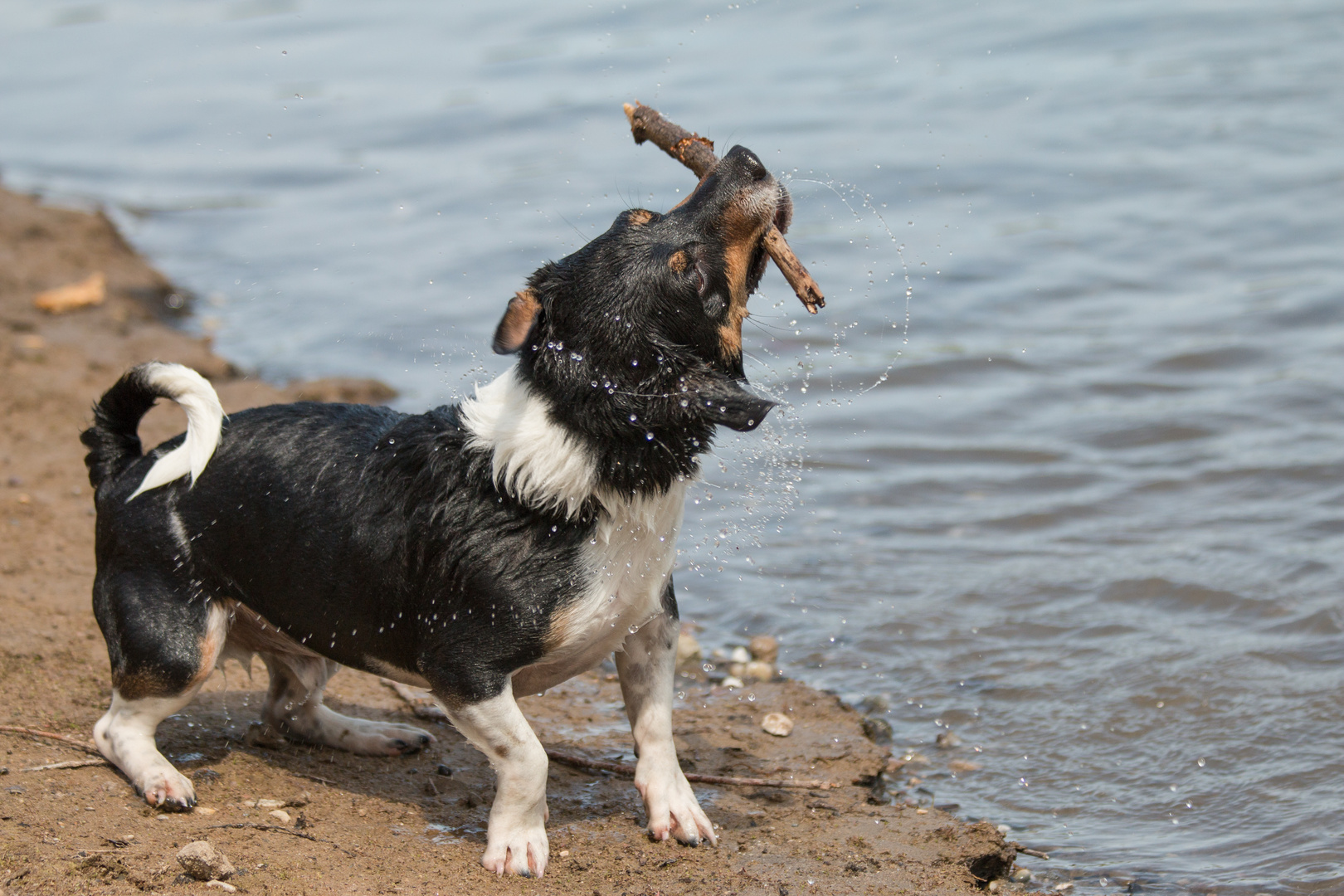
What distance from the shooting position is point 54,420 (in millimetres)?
7523

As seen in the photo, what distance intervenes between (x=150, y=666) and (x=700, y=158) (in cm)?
245

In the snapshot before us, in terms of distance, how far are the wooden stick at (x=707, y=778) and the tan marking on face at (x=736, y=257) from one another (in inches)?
62.6

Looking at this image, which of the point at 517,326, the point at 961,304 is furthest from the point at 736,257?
the point at 961,304

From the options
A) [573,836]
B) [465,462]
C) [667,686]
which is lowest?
[573,836]

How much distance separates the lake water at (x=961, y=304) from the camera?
5.30m

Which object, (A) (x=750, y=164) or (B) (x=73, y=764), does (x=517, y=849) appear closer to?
(B) (x=73, y=764)

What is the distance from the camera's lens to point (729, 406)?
3883mm

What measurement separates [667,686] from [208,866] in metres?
1.51

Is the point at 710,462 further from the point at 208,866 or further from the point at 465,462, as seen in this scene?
the point at 208,866

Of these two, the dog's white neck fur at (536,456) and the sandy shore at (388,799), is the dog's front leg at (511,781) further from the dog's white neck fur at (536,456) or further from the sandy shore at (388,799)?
the dog's white neck fur at (536,456)

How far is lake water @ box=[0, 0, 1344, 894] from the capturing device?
530 cm

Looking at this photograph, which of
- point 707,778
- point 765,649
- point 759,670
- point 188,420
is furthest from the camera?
point 765,649

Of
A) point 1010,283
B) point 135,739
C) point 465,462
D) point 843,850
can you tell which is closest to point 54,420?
point 135,739

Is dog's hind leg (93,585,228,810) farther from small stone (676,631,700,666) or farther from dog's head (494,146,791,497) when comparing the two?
small stone (676,631,700,666)
